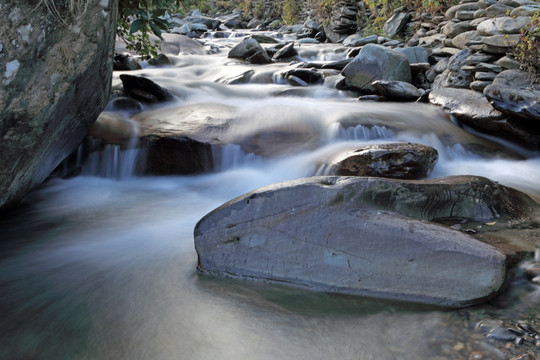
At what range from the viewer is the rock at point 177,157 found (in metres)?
5.24

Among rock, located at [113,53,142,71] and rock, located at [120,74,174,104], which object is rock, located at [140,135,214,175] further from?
rock, located at [113,53,142,71]

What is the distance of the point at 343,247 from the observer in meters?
2.60

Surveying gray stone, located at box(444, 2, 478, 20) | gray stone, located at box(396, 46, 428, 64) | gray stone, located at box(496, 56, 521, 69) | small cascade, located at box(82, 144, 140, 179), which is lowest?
small cascade, located at box(82, 144, 140, 179)

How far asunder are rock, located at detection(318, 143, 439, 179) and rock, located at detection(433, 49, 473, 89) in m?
3.51

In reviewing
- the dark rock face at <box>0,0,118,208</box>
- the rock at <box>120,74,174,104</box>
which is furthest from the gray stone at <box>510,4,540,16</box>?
the dark rock face at <box>0,0,118,208</box>

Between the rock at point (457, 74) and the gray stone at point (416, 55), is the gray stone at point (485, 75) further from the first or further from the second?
the gray stone at point (416, 55)

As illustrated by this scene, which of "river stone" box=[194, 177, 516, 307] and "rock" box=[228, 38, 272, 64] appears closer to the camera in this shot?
"river stone" box=[194, 177, 516, 307]

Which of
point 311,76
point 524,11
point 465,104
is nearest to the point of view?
point 465,104

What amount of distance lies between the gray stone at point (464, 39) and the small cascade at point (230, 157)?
490cm

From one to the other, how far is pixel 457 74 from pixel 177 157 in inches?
208

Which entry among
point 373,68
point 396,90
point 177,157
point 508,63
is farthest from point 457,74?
point 177,157

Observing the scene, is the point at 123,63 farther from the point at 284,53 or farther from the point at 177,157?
the point at 177,157

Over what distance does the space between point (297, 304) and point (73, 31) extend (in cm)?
244

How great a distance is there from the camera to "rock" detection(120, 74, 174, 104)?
6688mm
